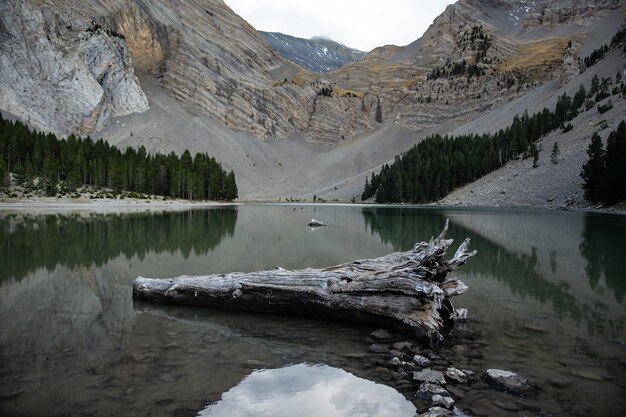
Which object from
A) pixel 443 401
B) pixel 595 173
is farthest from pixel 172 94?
pixel 443 401

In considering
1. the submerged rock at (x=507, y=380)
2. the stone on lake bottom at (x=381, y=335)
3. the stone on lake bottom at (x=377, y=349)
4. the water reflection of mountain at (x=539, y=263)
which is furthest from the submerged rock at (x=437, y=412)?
the water reflection of mountain at (x=539, y=263)

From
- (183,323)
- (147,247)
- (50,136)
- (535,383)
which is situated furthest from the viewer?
(50,136)

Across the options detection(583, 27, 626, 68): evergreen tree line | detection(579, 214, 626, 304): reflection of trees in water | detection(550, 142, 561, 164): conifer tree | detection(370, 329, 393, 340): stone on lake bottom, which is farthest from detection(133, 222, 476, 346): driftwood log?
detection(583, 27, 626, 68): evergreen tree line

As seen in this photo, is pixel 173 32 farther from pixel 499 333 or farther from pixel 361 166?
pixel 499 333

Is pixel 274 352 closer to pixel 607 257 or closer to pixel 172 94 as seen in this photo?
pixel 607 257

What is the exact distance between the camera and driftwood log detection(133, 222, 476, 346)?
415 inches

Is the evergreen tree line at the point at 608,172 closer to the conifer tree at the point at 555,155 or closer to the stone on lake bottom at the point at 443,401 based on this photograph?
the conifer tree at the point at 555,155

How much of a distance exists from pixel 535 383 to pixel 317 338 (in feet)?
16.3

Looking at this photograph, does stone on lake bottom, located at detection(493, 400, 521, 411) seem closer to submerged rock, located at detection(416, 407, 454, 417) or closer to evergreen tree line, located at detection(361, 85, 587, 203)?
submerged rock, located at detection(416, 407, 454, 417)

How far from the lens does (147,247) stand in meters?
25.6

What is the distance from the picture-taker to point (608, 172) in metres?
64.4

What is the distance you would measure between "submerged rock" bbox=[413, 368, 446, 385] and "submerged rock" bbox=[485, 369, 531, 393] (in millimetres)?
936

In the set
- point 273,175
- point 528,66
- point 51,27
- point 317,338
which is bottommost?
point 317,338

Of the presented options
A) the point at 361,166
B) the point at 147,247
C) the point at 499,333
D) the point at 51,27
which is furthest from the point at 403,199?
the point at 51,27
